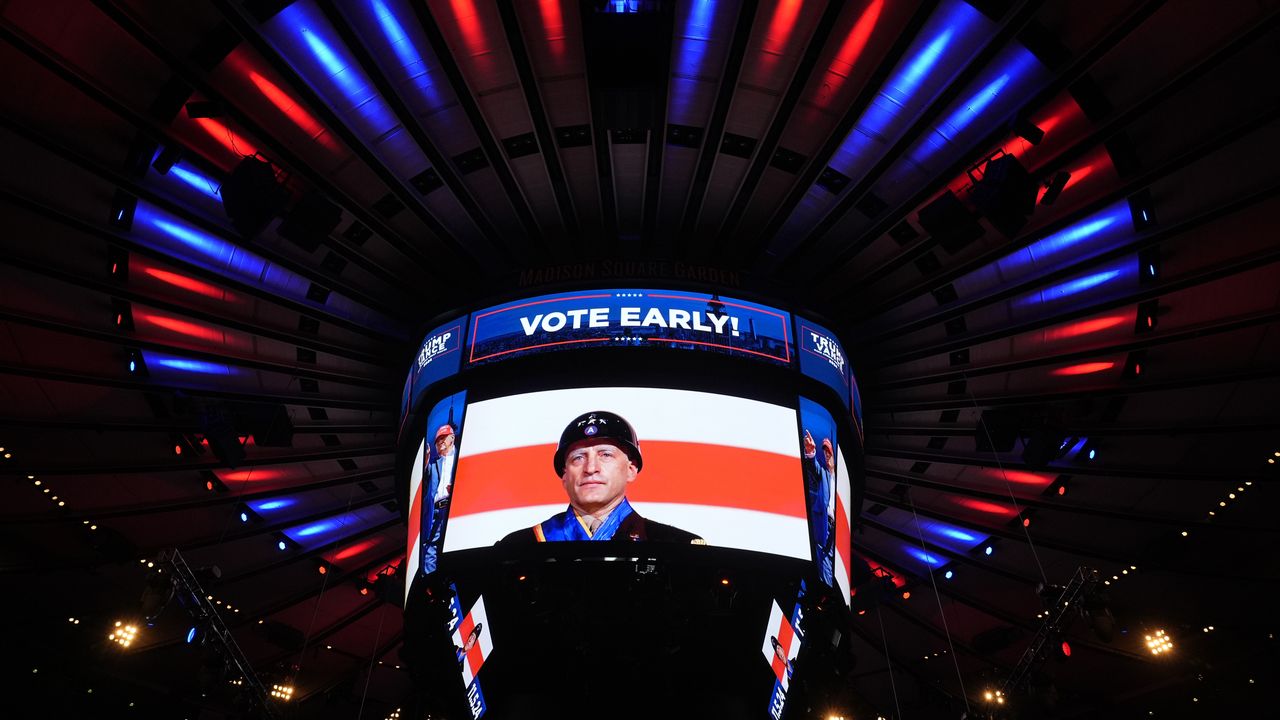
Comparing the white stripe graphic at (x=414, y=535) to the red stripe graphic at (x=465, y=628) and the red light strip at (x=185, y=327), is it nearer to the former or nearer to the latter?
the red stripe graphic at (x=465, y=628)

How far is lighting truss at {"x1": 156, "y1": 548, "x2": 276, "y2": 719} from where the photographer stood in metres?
14.6

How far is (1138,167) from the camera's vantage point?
33.0 ft

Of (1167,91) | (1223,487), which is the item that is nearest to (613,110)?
(1167,91)

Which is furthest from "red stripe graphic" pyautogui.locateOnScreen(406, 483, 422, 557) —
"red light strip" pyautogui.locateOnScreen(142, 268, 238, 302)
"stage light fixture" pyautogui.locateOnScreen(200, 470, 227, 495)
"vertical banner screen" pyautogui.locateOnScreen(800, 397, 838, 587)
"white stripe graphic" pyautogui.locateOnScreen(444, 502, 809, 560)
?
"stage light fixture" pyautogui.locateOnScreen(200, 470, 227, 495)

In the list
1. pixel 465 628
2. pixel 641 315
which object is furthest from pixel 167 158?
pixel 465 628

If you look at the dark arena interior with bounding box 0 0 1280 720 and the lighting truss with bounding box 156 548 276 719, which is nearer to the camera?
the dark arena interior with bounding box 0 0 1280 720

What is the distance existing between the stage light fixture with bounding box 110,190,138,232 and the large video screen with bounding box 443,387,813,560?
6.25 meters

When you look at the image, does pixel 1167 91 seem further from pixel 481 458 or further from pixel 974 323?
pixel 481 458

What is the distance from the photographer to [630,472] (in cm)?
1009

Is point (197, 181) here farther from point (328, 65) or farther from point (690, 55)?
point (690, 55)

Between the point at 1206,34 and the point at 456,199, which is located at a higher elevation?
the point at 456,199

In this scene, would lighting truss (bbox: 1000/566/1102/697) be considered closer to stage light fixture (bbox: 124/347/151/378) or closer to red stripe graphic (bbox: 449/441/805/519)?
red stripe graphic (bbox: 449/441/805/519)

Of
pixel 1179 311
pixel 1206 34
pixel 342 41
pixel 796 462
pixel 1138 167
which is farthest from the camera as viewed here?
pixel 1179 311

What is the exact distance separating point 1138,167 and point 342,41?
12.0m
